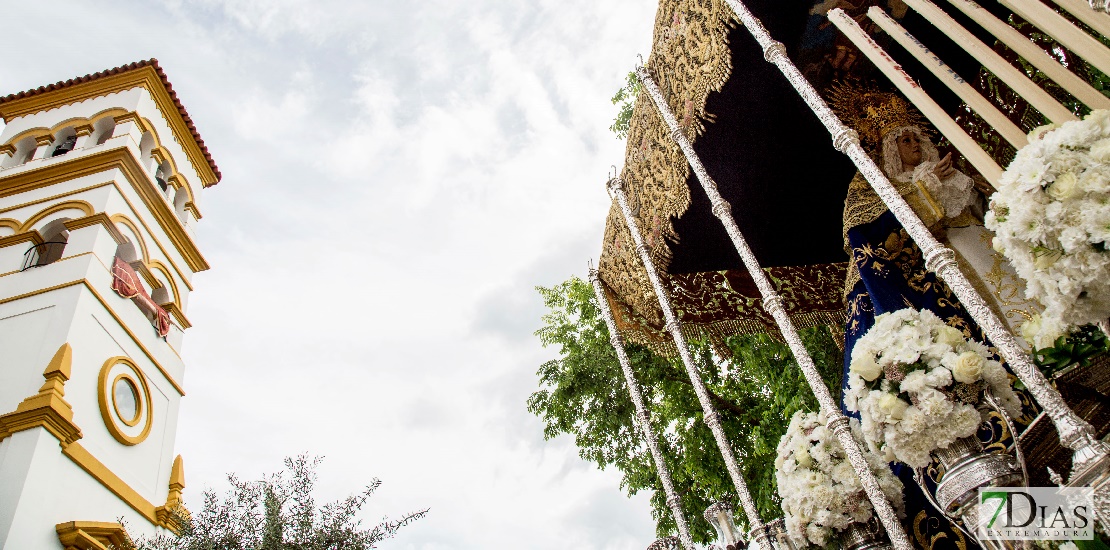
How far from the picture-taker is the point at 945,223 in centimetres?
607

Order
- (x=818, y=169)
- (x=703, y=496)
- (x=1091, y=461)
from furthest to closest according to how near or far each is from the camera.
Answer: (x=703, y=496)
(x=818, y=169)
(x=1091, y=461)

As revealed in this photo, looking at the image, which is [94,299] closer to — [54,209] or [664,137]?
[54,209]

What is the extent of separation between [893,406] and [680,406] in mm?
10829

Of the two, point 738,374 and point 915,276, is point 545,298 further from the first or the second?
point 915,276

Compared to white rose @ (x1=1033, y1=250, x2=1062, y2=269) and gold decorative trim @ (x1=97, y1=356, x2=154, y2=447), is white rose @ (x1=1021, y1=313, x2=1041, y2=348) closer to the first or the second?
white rose @ (x1=1033, y1=250, x2=1062, y2=269)

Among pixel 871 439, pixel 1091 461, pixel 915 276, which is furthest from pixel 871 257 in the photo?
pixel 1091 461

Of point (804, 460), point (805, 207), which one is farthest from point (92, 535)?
point (805, 207)

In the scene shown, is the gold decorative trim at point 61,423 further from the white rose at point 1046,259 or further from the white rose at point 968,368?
the white rose at point 1046,259

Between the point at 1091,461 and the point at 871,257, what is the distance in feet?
12.7

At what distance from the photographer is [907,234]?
6.11 m

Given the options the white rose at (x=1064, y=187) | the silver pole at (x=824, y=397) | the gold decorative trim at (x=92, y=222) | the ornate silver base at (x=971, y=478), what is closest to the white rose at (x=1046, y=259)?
the white rose at (x=1064, y=187)

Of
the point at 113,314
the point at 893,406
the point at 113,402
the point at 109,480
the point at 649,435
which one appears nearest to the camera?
the point at 893,406

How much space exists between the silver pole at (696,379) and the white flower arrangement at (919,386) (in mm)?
1601

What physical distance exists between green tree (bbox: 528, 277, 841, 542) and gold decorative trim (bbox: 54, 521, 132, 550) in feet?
26.7
